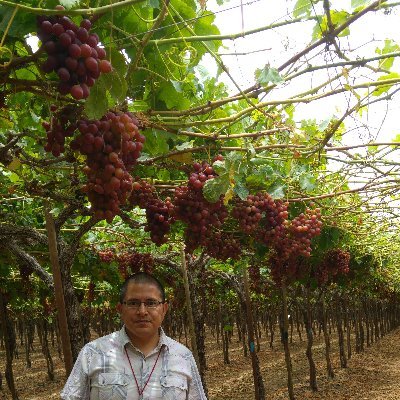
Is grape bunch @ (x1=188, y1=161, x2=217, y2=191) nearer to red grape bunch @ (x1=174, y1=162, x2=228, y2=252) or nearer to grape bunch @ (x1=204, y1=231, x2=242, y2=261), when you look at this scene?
red grape bunch @ (x1=174, y1=162, x2=228, y2=252)

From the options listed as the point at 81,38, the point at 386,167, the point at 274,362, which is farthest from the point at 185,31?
the point at 274,362

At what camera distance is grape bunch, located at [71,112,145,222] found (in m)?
1.96

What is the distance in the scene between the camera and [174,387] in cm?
281

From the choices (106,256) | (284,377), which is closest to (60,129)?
(106,256)

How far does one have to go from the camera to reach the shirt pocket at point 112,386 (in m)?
2.70

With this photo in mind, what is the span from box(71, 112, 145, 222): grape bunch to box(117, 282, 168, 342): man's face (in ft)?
3.22

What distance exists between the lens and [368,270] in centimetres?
1325

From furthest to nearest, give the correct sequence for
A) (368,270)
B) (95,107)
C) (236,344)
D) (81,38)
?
1. (236,344)
2. (368,270)
3. (95,107)
4. (81,38)

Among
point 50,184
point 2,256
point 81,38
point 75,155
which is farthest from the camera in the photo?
point 2,256

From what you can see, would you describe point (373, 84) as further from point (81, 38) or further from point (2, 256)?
point (2, 256)

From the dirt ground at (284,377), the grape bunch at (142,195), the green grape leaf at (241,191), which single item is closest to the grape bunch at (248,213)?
the green grape leaf at (241,191)

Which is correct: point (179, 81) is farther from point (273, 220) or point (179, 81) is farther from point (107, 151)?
point (273, 220)

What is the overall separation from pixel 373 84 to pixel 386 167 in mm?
2398

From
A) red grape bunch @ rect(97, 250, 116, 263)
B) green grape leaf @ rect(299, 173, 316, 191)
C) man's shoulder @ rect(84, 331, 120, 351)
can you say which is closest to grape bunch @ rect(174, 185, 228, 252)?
man's shoulder @ rect(84, 331, 120, 351)
